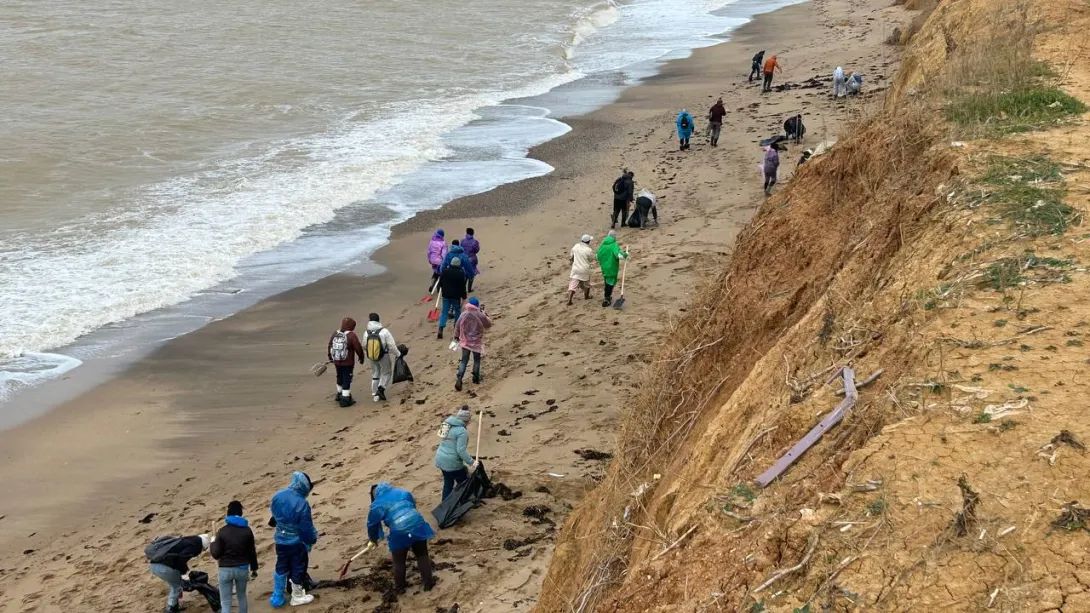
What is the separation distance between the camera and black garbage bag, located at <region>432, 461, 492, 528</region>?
9102 millimetres

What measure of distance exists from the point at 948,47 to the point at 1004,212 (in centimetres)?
538

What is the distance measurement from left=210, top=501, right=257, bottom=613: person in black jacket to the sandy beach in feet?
1.13

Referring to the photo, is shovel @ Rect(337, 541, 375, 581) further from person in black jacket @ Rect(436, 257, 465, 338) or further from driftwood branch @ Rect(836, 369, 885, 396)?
person in black jacket @ Rect(436, 257, 465, 338)

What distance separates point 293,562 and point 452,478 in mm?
1689

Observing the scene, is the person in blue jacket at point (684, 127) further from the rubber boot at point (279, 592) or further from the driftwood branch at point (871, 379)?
the driftwood branch at point (871, 379)

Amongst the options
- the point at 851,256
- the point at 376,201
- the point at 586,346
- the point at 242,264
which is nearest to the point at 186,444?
the point at 586,346

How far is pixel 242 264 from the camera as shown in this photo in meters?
19.5

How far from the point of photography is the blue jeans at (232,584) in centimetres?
825

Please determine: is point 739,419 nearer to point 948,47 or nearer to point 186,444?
point 948,47

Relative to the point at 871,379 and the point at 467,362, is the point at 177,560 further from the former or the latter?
the point at 871,379

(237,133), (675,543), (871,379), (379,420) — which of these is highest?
(871,379)

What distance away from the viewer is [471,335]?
499 inches

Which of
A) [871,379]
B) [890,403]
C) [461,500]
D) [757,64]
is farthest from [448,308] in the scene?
[757,64]

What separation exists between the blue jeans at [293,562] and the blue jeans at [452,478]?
151 cm
